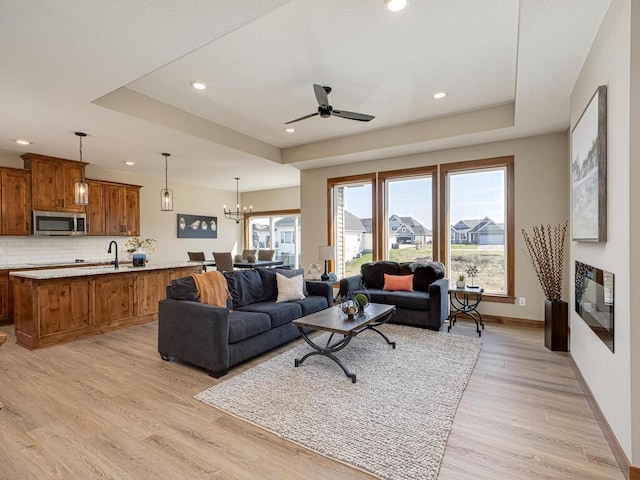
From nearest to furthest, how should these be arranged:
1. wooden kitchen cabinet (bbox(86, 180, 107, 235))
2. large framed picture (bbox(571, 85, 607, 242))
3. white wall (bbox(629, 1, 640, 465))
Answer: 1. white wall (bbox(629, 1, 640, 465))
2. large framed picture (bbox(571, 85, 607, 242))
3. wooden kitchen cabinet (bbox(86, 180, 107, 235))

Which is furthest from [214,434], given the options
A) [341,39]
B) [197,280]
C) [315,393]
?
[341,39]

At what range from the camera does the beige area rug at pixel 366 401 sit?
1.98 m

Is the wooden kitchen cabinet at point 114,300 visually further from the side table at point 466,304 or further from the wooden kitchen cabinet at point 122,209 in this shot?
the side table at point 466,304

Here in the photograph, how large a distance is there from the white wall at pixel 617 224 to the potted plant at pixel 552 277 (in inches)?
49.4

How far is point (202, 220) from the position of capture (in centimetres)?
903

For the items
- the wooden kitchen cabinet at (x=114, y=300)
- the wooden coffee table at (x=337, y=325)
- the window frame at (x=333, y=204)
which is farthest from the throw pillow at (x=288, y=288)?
the wooden kitchen cabinet at (x=114, y=300)

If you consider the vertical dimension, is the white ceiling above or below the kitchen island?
above

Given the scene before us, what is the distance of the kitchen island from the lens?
12.8 ft

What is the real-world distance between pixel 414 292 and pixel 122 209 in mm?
5871

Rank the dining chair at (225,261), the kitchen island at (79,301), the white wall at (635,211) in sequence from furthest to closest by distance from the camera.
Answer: the dining chair at (225,261), the kitchen island at (79,301), the white wall at (635,211)

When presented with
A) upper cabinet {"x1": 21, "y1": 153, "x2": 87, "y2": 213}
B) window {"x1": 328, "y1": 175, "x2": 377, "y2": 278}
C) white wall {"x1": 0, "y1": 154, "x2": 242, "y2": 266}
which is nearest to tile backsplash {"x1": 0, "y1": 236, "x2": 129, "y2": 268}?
white wall {"x1": 0, "y1": 154, "x2": 242, "y2": 266}

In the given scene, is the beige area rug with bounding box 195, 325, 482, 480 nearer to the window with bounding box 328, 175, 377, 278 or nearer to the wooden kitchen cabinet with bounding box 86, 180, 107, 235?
the window with bounding box 328, 175, 377, 278

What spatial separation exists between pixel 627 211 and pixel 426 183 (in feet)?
12.7

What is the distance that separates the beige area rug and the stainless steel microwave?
15.6 feet
